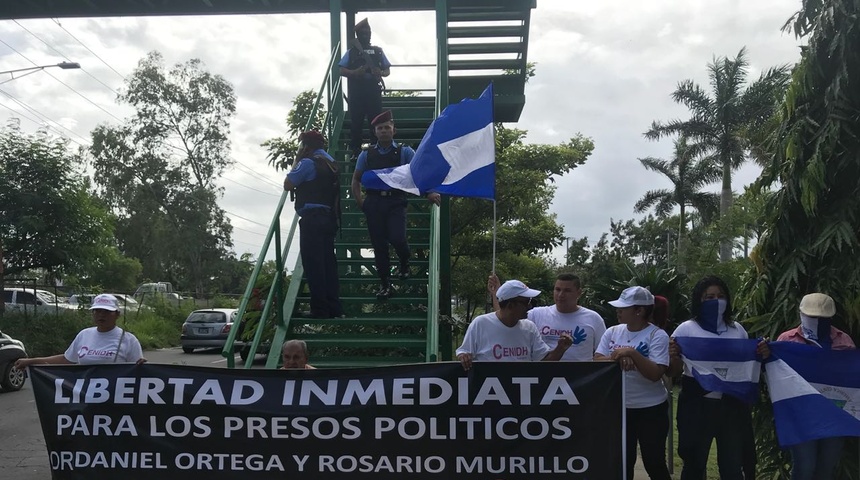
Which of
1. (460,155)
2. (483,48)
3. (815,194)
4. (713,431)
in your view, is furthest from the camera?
(483,48)

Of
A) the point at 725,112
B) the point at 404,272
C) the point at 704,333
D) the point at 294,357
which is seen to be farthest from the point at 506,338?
the point at 725,112

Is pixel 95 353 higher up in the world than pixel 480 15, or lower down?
lower down

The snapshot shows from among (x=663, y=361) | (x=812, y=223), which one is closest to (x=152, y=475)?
(x=663, y=361)

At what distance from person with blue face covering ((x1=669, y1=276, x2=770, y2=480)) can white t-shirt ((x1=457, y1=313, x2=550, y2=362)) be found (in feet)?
3.29

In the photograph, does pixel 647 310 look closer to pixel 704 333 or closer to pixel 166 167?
pixel 704 333

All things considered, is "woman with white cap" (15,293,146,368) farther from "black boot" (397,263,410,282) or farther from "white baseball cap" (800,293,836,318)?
"white baseball cap" (800,293,836,318)

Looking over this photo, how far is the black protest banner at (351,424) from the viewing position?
186 inches

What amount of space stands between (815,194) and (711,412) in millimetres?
1943

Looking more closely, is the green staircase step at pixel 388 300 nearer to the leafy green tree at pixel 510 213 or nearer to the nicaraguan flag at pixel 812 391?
the nicaraguan flag at pixel 812 391

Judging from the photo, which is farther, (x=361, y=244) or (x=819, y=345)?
(x=361, y=244)

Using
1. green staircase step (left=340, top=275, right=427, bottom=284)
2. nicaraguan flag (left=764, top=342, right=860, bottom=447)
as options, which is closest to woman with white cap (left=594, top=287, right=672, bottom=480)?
nicaraguan flag (left=764, top=342, right=860, bottom=447)

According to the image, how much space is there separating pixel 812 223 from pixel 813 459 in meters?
1.89

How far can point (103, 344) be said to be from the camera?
5.53 metres

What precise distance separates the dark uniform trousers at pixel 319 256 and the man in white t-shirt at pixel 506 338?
2.72m
